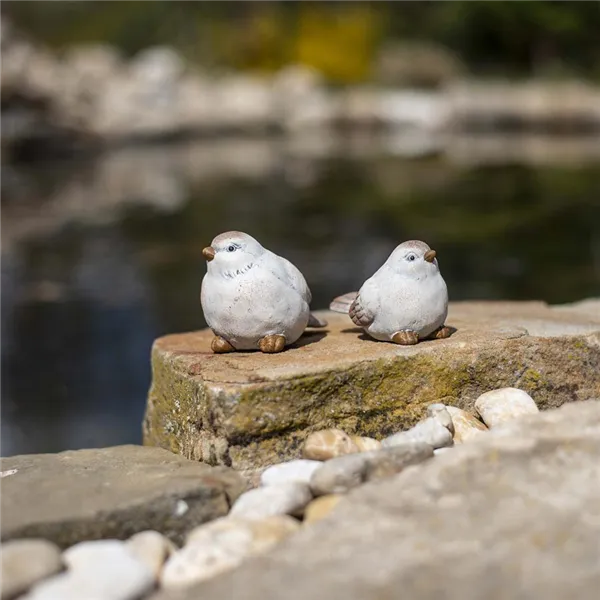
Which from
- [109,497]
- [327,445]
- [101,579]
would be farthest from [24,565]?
[327,445]

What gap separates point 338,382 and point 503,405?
28.5 inches

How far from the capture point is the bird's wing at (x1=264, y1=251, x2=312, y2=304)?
13.3 feet

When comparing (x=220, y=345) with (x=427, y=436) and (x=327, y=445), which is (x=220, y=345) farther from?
(x=427, y=436)

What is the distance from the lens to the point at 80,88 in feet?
72.2

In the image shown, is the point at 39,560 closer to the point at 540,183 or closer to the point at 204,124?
the point at 540,183

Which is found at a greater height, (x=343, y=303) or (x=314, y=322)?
(x=343, y=303)

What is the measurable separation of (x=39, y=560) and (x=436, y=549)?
1.20m

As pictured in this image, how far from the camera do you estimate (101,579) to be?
2.70 metres

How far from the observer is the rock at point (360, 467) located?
3.19 m

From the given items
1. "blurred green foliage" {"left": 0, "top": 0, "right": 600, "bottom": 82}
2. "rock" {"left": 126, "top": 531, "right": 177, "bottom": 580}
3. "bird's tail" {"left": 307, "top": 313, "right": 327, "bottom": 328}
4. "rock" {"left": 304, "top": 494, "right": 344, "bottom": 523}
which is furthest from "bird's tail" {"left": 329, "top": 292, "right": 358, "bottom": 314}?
"blurred green foliage" {"left": 0, "top": 0, "right": 600, "bottom": 82}

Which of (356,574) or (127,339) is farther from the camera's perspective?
(127,339)

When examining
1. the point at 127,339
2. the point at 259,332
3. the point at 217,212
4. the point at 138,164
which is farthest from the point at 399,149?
the point at 259,332

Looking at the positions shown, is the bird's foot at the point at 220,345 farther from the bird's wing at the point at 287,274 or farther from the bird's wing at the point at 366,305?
the bird's wing at the point at 366,305

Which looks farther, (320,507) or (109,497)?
(109,497)
